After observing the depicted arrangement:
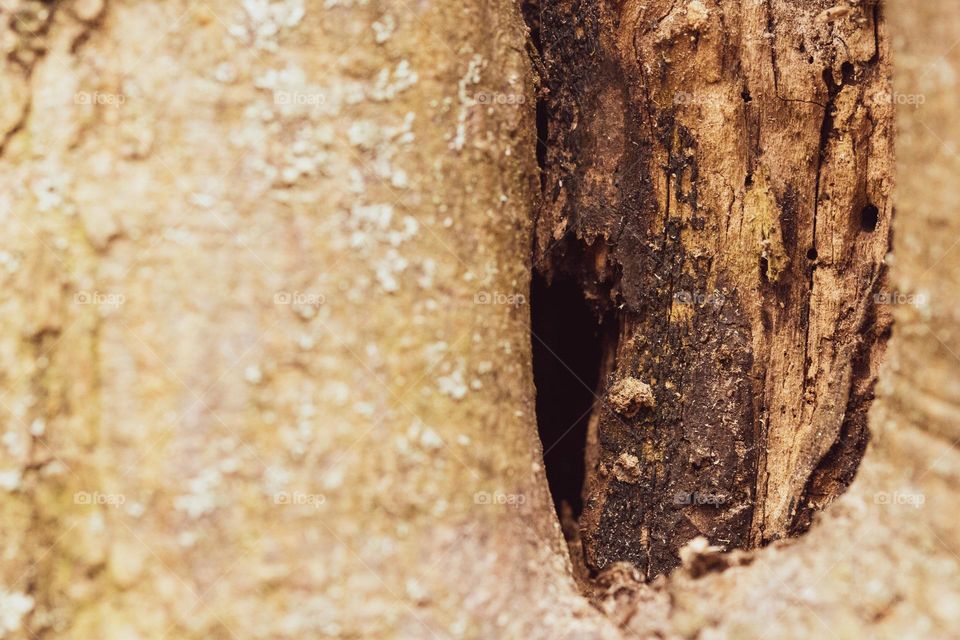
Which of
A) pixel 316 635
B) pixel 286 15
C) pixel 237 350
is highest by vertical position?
pixel 286 15

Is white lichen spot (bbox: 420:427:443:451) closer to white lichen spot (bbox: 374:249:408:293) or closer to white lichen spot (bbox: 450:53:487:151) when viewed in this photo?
white lichen spot (bbox: 374:249:408:293)

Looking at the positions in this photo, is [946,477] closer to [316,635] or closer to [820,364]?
[820,364]

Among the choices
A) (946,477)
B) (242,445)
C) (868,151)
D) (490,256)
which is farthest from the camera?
(868,151)

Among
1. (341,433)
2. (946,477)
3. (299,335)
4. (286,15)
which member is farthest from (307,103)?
(946,477)

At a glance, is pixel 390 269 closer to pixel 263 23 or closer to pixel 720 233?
pixel 263 23

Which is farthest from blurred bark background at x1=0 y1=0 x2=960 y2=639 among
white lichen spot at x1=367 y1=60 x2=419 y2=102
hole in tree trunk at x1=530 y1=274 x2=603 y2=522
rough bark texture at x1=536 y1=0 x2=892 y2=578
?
hole in tree trunk at x1=530 y1=274 x2=603 y2=522

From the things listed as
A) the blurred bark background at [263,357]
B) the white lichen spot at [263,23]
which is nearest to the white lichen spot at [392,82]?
the blurred bark background at [263,357]
